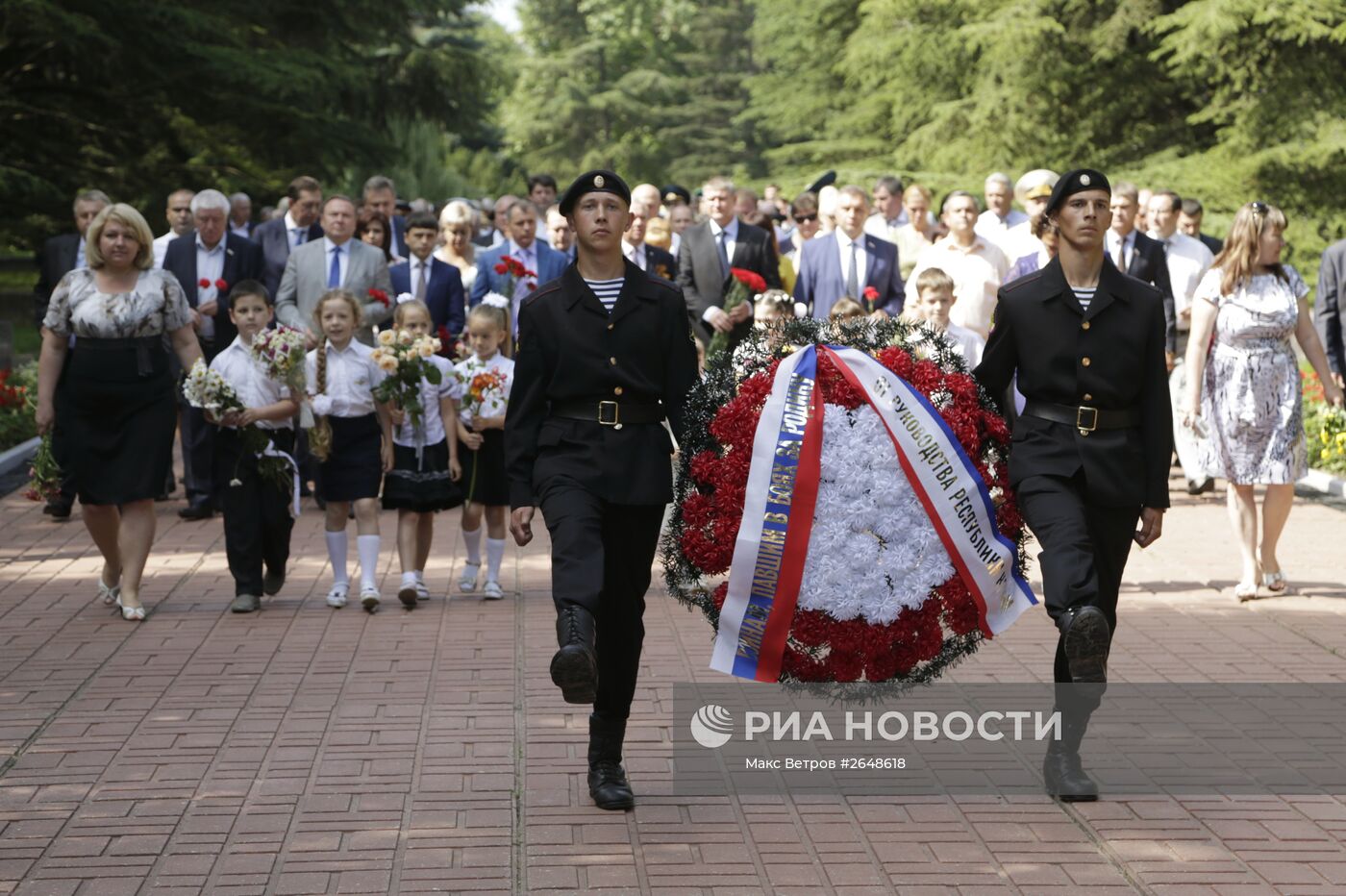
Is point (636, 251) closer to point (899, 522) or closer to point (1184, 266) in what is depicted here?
A: point (1184, 266)

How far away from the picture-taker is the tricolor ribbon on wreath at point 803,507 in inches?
244

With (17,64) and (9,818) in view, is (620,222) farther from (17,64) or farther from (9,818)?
(17,64)

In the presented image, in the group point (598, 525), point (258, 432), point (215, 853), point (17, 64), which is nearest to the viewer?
point (215, 853)

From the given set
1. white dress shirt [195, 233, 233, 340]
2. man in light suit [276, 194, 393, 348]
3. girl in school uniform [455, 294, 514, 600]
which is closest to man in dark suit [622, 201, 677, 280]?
man in light suit [276, 194, 393, 348]

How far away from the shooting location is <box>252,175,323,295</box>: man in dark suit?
46.3 ft

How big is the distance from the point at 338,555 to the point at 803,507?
4.68m

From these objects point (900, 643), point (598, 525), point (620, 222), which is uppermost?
point (620, 222)

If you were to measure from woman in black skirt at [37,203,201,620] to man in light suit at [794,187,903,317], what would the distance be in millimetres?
4826

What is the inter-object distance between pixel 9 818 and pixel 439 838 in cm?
153

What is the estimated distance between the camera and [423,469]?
33.7 feet

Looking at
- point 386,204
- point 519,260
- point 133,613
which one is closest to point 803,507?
point 133,613

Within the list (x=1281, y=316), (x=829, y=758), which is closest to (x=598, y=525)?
(x=829, y=758)

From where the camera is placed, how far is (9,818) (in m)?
6.16

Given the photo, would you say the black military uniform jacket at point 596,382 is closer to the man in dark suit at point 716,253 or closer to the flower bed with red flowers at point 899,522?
the flower bed with red flowers at point 899,522
